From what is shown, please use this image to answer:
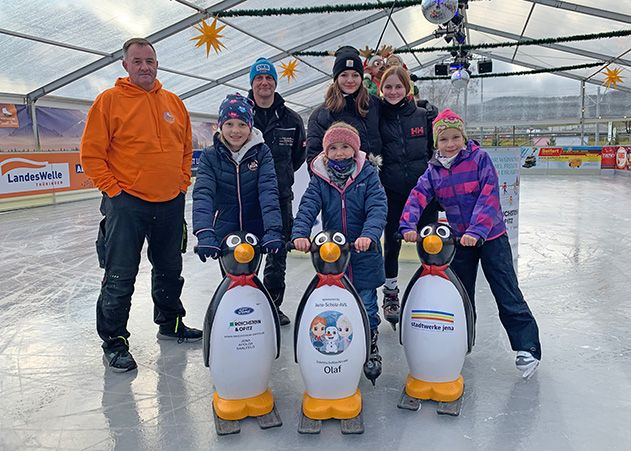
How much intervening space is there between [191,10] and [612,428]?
353 inches

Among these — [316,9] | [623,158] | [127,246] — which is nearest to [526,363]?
[127,246]

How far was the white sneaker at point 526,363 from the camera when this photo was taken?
7.09 ft

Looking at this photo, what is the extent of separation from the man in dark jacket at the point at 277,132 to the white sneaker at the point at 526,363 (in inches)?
49.8

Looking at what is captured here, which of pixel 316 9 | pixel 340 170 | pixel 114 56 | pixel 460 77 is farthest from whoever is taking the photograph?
pixel 460 77

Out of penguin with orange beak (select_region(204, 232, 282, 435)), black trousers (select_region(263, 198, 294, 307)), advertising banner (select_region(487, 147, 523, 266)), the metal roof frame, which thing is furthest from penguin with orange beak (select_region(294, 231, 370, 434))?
the metal roof frame

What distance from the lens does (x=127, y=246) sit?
7.58ft

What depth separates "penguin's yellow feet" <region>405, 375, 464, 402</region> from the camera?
1.92 meters

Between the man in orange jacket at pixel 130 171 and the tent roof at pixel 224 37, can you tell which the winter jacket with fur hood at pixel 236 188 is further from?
the tent roof at pixel 224 37

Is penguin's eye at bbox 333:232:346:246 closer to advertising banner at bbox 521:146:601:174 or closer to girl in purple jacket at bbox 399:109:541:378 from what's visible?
girl in purple jacket at bbox 399:109:541:378

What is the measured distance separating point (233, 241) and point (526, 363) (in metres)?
1.39

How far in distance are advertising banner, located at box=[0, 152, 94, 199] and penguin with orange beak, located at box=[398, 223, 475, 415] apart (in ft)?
27.5

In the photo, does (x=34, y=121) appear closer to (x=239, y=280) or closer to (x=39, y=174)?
(x=39, y=174)

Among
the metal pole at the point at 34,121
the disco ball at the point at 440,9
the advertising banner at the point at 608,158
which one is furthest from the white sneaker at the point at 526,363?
the advertising banner at the point at 608,158

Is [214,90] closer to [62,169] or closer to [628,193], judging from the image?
[62,169]
